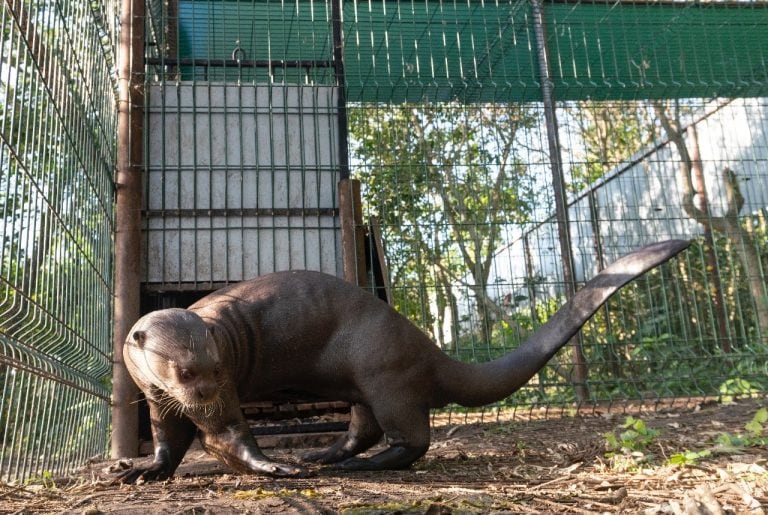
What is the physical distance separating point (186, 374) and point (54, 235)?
0.86 metres

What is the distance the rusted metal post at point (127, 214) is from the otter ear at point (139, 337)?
5.67 feet

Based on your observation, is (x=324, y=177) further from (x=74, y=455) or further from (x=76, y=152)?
(x=74, y=455)

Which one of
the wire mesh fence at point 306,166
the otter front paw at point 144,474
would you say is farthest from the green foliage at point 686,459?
the wire mesh fence at point 306,166

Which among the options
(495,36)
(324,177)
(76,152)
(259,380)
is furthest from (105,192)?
(495,36)

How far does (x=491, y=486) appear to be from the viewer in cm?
248

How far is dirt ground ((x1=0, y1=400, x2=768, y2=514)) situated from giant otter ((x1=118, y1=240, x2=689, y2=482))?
0.65ft

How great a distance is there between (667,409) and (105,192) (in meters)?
4.24

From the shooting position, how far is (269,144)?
5168 mm

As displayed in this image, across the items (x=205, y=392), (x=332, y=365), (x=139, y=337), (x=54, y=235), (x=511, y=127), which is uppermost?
(x=511, y=127)

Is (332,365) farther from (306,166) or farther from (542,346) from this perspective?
(306,166)

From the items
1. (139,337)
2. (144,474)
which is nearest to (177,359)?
(139,337)

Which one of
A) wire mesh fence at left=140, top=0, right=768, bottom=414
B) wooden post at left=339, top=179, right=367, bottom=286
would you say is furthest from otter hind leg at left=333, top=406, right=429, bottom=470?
wire mesh fence at left=140, top=0, right=768, bottom=414

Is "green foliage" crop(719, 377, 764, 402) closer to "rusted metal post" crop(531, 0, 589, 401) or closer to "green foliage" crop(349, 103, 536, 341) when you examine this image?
"rusted metal post" crop(531, 0, 589, 401)

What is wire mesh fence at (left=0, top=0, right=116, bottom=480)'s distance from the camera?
2441 millimetres
